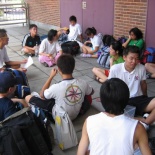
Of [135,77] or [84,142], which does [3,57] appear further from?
[84,142]

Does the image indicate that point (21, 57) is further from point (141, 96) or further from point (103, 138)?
point (103, 138)

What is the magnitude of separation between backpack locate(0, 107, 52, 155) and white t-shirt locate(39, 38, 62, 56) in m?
3.71

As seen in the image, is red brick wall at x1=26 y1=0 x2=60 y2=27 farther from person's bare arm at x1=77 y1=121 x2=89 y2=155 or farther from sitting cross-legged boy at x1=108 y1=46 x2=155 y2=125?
person's bare arm at x1=77 y1=121 x2=89 y2=155

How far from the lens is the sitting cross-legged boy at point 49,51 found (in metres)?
Answer: 5.91

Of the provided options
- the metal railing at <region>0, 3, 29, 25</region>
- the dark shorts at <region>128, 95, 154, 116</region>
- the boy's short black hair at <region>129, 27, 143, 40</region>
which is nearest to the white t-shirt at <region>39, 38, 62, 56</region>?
the boy's short black hair at <region>129, 27, 143, 40</region>

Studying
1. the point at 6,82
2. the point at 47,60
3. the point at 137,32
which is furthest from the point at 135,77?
the point at 47,60

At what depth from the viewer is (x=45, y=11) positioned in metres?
11.0

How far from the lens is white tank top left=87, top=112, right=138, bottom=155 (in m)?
Answer: 1.55

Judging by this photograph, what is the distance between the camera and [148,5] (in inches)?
229

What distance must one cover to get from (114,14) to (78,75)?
102 inches

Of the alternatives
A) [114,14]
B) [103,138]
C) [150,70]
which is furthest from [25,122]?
[114,14]

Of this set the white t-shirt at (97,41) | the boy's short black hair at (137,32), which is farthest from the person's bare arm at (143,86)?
the white t-shirt at (97,41)

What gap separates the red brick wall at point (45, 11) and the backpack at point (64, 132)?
25.6ft

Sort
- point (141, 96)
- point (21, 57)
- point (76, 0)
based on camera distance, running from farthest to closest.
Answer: point (76, 0) < point (21, 57) < point (141, 96)
